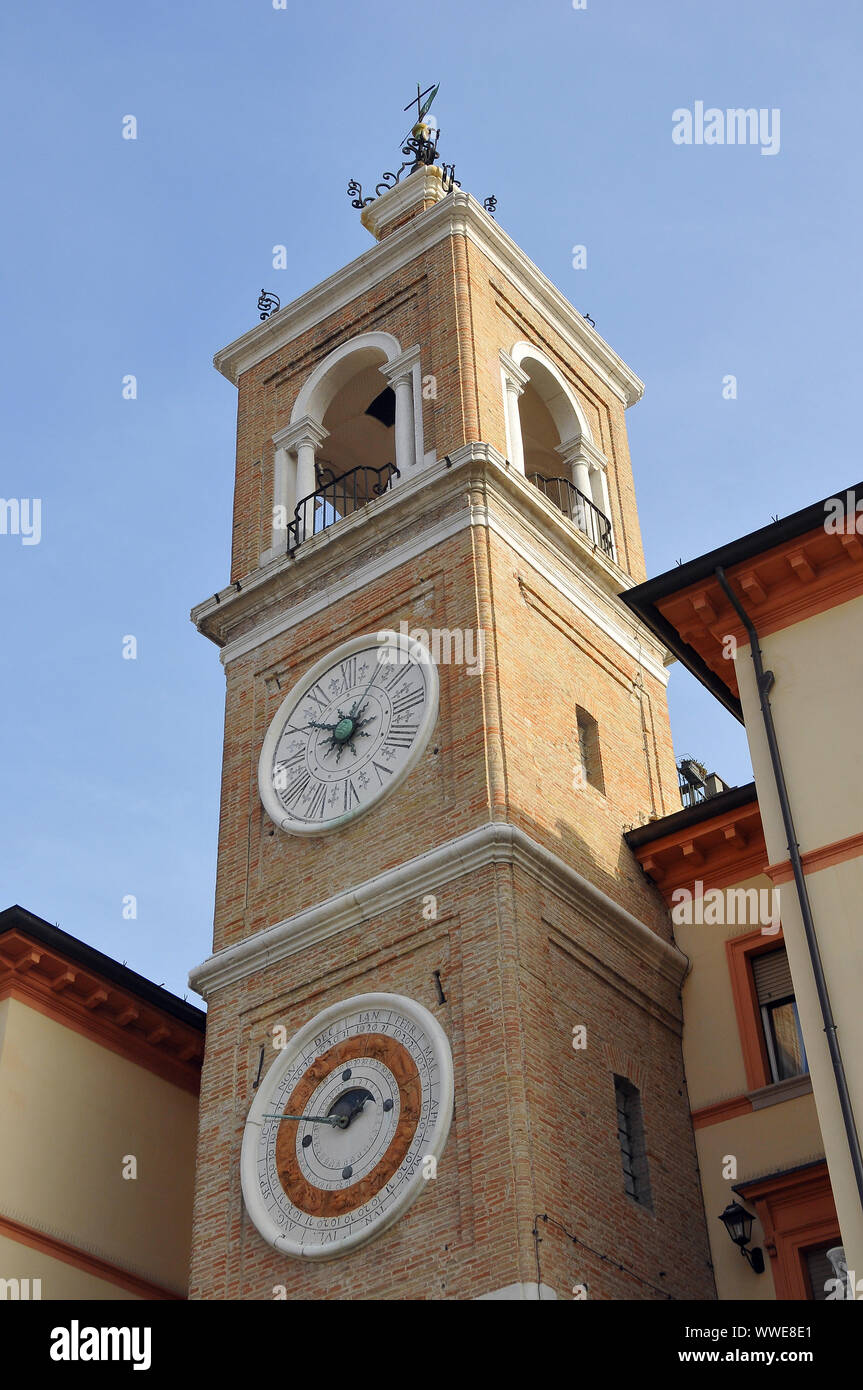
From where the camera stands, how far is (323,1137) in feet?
62.6

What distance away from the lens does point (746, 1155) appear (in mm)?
19953

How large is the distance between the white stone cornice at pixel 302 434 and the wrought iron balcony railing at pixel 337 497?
0.56 m

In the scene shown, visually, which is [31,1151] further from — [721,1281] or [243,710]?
[721,1281]

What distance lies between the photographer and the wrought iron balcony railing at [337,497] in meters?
25.5

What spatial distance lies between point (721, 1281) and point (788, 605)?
23.0 feet

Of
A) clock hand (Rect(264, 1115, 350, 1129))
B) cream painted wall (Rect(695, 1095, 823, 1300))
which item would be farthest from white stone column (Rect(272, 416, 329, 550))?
cream painted wall (Rect(695, 1095, 823, 1300))

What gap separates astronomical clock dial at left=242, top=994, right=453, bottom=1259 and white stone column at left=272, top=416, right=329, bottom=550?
8.72m

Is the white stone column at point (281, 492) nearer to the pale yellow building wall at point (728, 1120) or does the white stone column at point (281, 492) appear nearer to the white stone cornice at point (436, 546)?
the white stone cornice at point (436, 546)

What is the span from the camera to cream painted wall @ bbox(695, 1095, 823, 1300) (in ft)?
62.7

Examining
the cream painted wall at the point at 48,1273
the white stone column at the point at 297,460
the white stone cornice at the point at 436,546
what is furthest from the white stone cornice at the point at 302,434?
the cream painted wall at the point at 48,1273

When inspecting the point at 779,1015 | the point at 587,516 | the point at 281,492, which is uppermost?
the point at 281,492

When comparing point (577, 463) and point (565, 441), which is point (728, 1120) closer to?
point (577, 463)

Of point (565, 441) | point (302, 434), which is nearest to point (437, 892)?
point (302, 434)

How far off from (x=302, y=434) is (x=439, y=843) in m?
8.68
